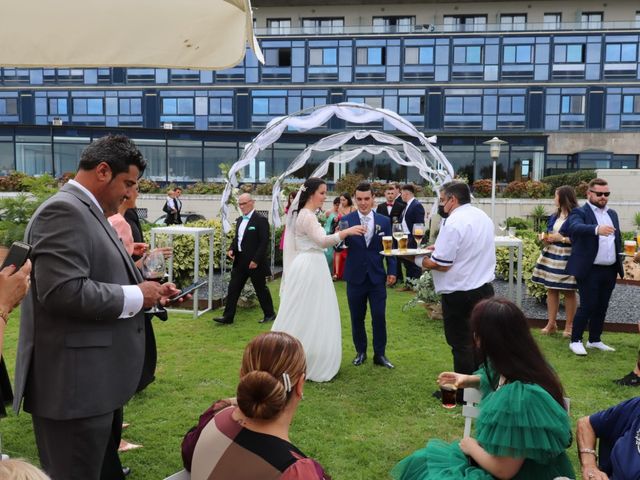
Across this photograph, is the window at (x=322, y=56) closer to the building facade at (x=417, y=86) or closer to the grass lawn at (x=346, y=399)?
the building facade at (x=417, y=86)

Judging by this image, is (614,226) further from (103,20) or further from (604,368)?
(103,20)

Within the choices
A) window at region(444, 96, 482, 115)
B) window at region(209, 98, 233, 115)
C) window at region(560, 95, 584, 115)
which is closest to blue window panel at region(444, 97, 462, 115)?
window at region(444, 96, 482, 115)

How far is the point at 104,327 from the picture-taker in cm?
247

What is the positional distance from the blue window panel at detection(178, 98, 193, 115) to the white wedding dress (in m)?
39.1

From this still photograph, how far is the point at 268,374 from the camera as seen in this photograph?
1933 mm

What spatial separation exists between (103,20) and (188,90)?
4125 cm

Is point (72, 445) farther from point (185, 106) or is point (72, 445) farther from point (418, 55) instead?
point (185, 106)

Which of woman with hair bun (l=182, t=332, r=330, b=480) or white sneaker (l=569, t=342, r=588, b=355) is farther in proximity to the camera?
white sneaker (l=569, t=342, r=588, b=355)

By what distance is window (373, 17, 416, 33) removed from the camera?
41875 millimetres

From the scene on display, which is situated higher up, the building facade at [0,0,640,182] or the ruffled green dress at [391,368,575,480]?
the building facade at [0,0,640,182]

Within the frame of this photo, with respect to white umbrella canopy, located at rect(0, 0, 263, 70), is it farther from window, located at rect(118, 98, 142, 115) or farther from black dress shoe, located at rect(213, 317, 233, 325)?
window, located at rect(118, 98, 142, 115)

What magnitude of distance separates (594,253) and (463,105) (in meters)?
35.9

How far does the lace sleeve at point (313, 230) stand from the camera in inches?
223

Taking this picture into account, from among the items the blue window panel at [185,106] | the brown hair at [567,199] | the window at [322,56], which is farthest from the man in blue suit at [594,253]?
the blue window panel at [185,106]
